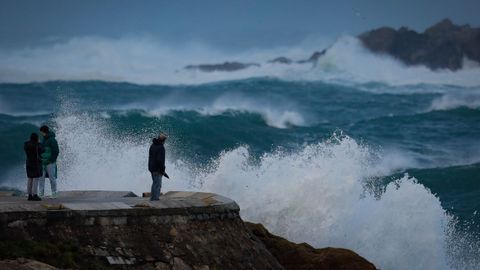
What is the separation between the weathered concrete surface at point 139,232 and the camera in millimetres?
14945

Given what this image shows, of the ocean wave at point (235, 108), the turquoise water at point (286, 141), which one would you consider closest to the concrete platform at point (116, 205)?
the turquoise water at point (286, 141)

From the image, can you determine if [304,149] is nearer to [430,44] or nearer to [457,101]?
[457,101]

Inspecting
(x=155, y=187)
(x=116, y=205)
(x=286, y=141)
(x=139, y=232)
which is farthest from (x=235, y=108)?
(x=139, y=232)

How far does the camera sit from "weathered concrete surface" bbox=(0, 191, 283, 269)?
14.9m

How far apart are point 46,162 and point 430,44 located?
51.6m

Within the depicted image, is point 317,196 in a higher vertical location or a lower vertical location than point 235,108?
lower

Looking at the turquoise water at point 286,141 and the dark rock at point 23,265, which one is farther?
the turquoise water at point 286,141

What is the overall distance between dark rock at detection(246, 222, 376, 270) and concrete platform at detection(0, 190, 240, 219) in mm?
1184

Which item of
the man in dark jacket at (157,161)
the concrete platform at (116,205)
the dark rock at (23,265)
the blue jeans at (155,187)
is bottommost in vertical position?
the dark rock at (23,265)

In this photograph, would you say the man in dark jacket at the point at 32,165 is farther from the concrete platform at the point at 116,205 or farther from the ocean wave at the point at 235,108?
the ocean wave at the point at 235,108

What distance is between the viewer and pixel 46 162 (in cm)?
1778

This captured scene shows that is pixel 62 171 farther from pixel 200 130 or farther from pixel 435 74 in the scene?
pixel 435 74

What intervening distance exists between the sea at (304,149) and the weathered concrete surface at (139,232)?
5.12 metres

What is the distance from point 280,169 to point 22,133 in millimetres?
12940
